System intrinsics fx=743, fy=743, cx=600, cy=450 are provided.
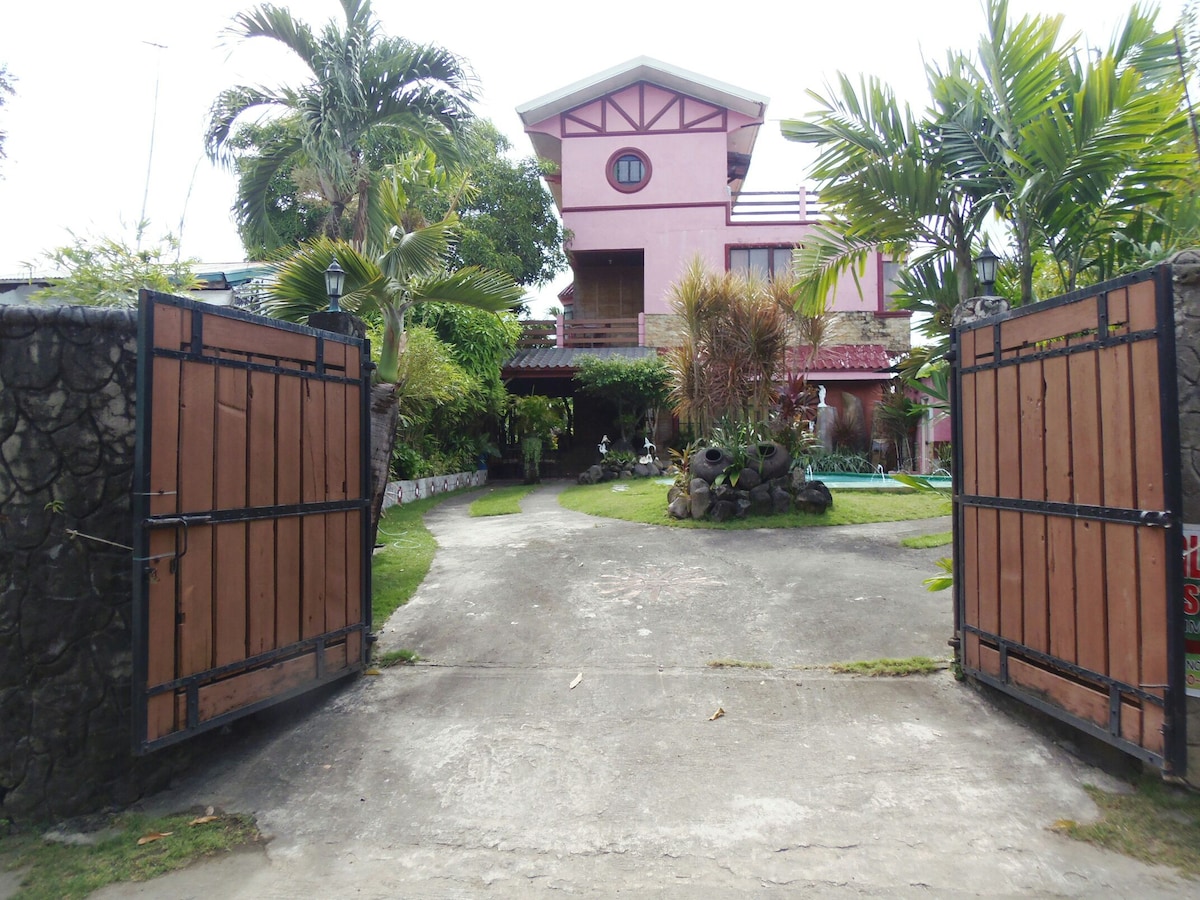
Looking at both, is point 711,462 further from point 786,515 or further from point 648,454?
point 648,454

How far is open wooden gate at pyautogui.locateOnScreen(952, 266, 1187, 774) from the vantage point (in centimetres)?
316

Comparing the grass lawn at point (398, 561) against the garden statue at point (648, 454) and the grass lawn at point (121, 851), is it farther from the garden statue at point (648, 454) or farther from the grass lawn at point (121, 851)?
the garden statue at point (648, 454)

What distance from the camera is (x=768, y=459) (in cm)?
1045

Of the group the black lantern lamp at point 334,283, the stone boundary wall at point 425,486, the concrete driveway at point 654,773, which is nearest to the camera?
the concrete driveway at point 654,773

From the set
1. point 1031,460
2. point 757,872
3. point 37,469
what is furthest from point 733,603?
point 37,469

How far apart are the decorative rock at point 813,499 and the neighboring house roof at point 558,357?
380 inches

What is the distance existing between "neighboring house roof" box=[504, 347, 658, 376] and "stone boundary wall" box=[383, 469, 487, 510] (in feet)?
10.1

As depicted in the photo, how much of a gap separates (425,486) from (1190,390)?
13.0m

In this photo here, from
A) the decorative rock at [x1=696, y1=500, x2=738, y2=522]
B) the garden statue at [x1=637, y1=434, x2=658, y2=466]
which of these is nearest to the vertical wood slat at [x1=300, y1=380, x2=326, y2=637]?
the decorative rock at [x1=696, y1=500, x2=738, y2=522]

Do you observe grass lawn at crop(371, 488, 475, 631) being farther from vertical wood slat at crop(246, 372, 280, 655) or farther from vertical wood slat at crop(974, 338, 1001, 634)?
vertical wood slat at crop(974, 338, 1001, 634)

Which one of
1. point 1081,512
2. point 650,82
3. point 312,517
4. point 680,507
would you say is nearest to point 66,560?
point 312,517

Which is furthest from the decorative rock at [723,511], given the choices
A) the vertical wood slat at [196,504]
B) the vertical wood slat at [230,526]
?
the vertical wood slat at [196,504]

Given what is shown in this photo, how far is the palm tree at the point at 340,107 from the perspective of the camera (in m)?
8.46

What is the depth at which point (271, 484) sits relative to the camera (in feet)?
13.5
